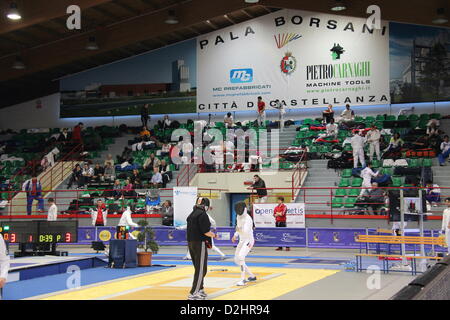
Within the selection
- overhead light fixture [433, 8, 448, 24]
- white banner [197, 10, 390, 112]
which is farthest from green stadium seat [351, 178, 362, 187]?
overhead light fixture [433, 8, 448, 24]

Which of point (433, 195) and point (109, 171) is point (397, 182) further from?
point (109, 171)

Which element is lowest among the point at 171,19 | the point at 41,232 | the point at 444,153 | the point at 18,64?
the point at 41,232

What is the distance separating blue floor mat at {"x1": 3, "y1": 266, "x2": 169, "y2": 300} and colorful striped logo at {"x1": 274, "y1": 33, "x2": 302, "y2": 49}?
61.2ft

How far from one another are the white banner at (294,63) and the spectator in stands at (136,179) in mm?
6503

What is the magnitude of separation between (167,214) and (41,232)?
7.56 metres

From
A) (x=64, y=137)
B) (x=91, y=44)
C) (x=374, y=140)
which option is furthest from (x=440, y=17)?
(x=64, y=137)

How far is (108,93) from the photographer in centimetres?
3572

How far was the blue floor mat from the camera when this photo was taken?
40.0 feet

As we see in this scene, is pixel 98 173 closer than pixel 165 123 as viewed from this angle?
Yes

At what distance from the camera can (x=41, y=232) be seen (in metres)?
17.6

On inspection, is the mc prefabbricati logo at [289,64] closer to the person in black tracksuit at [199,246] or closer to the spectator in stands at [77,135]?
the spectator in stands at [77,135]

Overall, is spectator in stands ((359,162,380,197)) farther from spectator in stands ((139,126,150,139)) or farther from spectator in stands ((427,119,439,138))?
spectator in stands ((139,126,150,139))
